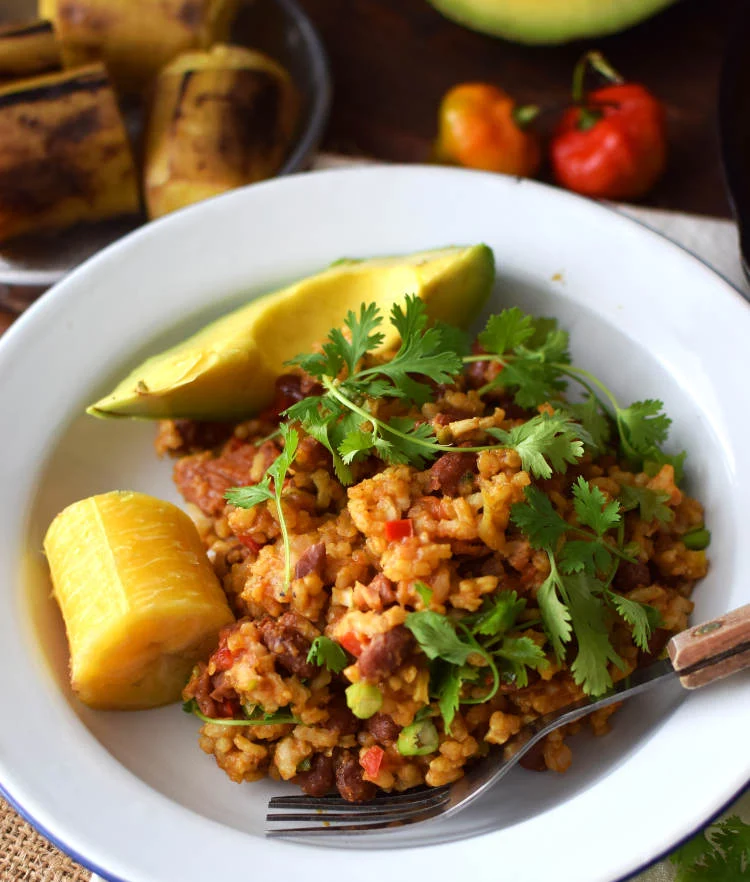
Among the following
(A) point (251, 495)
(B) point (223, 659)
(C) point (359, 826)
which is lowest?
(C) point (359, 826)

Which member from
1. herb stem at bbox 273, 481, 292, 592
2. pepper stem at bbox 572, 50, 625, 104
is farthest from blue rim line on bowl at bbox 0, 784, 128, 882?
pepper stem at bbox 572, 50, 625, 104

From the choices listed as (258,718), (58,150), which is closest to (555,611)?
(258,718)

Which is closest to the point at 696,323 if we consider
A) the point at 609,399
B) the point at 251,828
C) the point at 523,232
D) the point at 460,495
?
the point at 609,399

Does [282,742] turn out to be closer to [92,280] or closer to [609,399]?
[609,399]

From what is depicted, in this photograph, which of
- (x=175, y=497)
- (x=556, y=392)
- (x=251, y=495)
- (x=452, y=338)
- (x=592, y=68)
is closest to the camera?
(x=251, y=495)

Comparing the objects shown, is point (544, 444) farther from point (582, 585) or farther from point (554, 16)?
point (554, 16)

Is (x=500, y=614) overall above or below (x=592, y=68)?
below

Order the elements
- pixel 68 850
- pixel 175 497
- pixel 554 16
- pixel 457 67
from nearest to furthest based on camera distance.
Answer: pixel 68 850
pixel 175 497
pixel 554 16
pixel 457 67

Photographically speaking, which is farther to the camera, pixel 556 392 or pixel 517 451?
pixel 556 392
